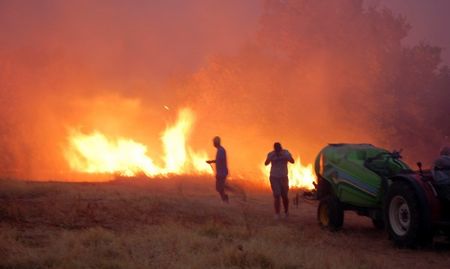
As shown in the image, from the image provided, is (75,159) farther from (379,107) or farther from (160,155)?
(379,107)

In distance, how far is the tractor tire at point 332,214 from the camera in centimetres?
1177

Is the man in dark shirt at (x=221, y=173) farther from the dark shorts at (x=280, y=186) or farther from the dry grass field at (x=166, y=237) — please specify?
the dark shorts at (x=280, y=186)

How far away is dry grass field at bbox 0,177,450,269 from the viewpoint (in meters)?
7.37

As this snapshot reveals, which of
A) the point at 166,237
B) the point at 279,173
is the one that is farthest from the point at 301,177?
the point at 166,237

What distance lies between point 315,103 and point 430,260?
77.2ft

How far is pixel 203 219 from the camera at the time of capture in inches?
467

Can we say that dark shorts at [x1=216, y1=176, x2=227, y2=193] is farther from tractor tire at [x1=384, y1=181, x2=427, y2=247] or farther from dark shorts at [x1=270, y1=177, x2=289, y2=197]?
tractor tire at [x1=384, y1=181, x2=427, y2=247]

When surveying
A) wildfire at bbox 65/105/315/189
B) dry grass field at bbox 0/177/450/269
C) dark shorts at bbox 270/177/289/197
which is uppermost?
wildfire at bbox 65/105/315/189

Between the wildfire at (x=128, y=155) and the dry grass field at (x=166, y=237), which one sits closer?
the dry grass field at (x=166, y=237)

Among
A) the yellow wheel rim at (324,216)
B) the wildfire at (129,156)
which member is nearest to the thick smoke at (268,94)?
the wildfire at (129,156)

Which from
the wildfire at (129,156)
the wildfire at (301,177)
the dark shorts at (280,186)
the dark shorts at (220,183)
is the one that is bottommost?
the dark shorts at (280,186)

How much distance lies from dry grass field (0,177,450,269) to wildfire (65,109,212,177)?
11.5m

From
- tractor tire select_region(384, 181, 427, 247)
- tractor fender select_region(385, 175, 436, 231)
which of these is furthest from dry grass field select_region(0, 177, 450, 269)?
tractor fender select_region(385, 175, 436, 231)

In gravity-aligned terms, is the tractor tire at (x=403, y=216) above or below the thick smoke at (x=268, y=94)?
below
